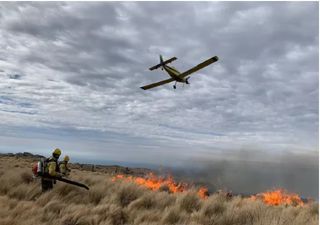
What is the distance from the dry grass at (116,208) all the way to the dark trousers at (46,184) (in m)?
0.21

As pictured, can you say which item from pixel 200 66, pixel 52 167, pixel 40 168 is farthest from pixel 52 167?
pixel 200 66

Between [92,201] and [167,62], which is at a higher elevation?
[167,62]

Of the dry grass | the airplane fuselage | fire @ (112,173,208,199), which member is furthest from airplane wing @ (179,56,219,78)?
the dry grass

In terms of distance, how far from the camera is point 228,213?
477 inches

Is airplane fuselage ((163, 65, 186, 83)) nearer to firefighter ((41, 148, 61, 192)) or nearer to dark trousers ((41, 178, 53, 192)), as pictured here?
firefighter ((41, 148, 61, 192))

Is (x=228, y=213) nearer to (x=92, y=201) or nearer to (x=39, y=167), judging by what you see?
(x=92, y=201)

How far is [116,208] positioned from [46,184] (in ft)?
12.5

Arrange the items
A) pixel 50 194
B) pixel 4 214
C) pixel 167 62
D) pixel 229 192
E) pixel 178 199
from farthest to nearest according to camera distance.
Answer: pixel 167 62, pixel 229 192, pixel 178 199, pixel 50 194, pixel 4 214

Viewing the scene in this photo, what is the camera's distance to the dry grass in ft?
33.8

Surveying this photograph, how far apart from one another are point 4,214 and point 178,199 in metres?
6.40

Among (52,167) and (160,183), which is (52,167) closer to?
(52,167)

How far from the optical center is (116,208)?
11.6 meters

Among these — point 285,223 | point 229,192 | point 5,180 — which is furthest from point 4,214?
point 229,192

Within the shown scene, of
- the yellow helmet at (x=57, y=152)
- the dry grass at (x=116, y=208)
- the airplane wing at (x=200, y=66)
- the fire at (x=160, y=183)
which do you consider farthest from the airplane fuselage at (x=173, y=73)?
the yellow helmet at (x=57, y=152)
